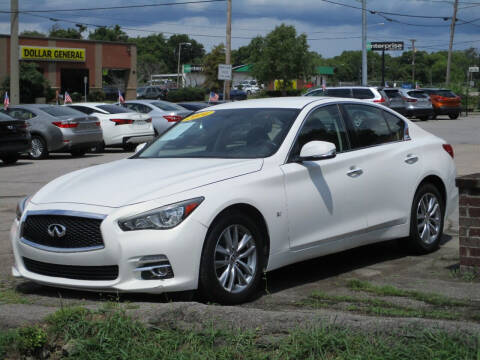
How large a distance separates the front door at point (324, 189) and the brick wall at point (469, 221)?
84 centimetres

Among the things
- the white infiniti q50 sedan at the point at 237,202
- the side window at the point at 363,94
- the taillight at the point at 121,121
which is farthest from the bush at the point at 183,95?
the white infiniti q50 sedan at the point at 237,202

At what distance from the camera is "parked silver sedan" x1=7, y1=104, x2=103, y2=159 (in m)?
19.7

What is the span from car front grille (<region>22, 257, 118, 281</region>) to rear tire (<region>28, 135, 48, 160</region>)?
1453 centimetres

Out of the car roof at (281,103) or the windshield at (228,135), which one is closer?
the windshield at (228,135)

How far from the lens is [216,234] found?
5359 mm

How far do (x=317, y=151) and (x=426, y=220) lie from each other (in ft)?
6.45

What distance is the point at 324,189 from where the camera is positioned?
20.9ft

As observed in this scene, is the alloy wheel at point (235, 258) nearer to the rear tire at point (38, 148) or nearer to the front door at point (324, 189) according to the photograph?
the front door at point (324, 189)

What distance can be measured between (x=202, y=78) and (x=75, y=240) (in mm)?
122227

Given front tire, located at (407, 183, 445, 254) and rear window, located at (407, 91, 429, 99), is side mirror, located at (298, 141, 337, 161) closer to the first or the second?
front tire, located at (407, 183, 445, 254)

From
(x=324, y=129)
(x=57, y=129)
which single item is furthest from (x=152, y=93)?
(x=324, y=129)

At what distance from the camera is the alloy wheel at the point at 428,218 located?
748 cm

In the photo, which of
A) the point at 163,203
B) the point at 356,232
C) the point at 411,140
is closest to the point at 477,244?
the point at 356,232

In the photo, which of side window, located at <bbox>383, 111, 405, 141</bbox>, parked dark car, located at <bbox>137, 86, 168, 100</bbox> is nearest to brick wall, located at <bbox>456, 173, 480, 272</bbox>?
side window, located at <bbox>383, 111, 405, 141</bbox>
